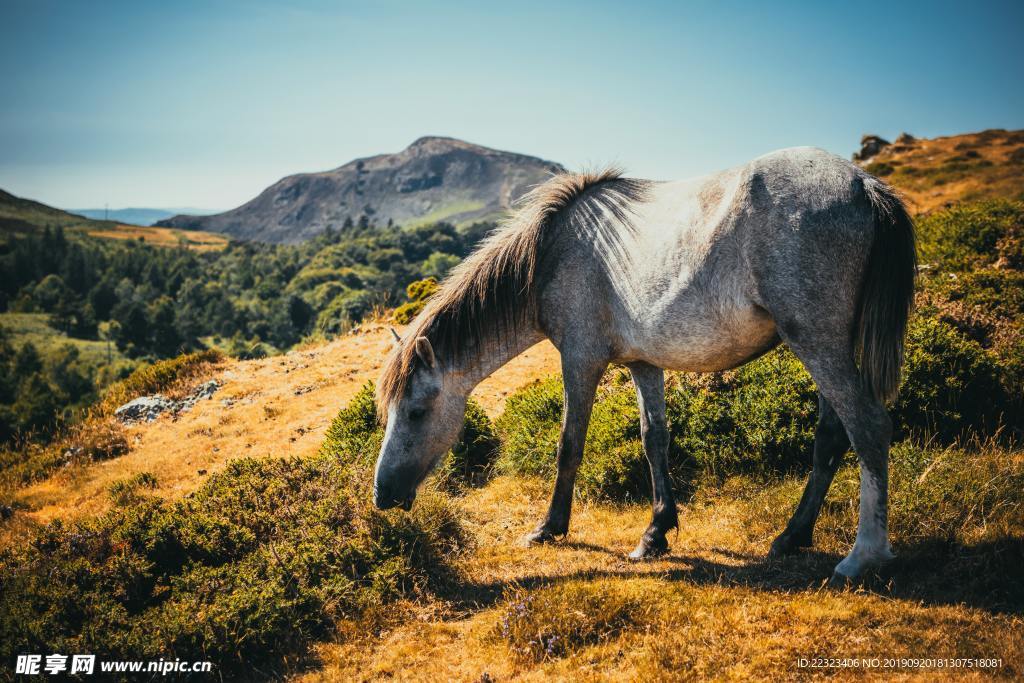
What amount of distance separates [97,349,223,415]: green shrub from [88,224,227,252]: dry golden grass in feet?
521

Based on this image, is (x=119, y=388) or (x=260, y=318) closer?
(x=119, y=388)

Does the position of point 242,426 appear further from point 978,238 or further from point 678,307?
point 978,238

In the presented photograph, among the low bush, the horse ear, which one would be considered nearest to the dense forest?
the low bush

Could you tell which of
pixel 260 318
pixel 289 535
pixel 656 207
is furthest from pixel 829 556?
pixel 260 318

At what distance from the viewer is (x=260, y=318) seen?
261ft

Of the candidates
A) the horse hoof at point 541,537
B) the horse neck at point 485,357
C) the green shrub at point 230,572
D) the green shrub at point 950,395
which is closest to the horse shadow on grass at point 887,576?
the horse hoof at point 541,537

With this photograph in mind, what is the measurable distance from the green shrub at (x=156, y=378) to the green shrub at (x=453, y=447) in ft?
34.5

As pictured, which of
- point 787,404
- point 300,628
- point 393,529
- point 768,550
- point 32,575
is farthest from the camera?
point 787,404

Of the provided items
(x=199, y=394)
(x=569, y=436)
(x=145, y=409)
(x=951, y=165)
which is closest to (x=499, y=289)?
(x=569, y=436)

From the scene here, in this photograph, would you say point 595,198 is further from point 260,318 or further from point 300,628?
point 260,318

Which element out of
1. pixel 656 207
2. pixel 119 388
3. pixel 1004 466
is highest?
pixel 656 207

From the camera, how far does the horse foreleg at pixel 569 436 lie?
4777 millimetres

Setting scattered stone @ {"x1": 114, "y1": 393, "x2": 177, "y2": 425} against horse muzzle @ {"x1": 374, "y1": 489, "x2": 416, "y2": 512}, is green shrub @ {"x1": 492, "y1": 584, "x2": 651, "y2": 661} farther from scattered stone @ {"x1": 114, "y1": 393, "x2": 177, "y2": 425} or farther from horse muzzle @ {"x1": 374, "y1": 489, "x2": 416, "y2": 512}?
scattered stone @ {"x1": 114, "y1": 393, "x2": 177, "y2": 425}

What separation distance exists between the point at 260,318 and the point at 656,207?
274ft
